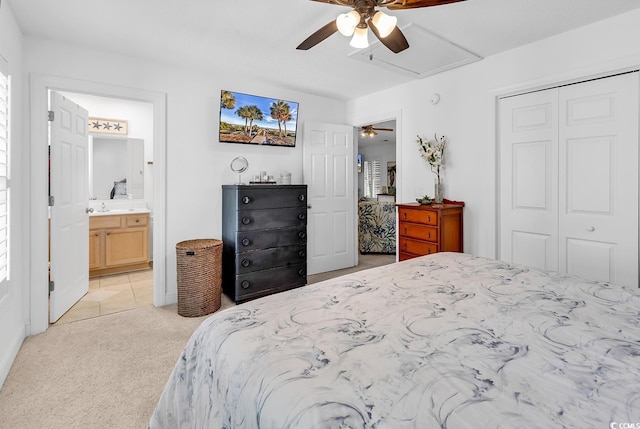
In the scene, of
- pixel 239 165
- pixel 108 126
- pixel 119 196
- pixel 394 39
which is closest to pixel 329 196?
pixel 239 165

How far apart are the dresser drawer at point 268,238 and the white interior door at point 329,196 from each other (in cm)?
61

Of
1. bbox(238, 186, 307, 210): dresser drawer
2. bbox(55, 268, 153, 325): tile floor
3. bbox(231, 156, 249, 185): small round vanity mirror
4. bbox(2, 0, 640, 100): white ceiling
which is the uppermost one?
bbox(2, 0, 640, 100): white ceiling

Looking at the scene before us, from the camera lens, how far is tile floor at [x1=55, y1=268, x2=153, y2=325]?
3.19 metres

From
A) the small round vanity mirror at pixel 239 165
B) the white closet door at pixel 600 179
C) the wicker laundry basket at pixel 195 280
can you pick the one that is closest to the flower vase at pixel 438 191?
the white closet door at pixel 600 179

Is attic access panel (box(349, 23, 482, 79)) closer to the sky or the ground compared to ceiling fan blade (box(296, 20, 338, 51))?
closer to the sky

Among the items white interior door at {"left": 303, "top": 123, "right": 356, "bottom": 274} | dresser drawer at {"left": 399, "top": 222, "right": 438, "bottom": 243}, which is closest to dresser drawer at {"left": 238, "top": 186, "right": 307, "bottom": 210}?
white interior door at {"left": 303, "top": 123, "right": 356, "bottom": 274}

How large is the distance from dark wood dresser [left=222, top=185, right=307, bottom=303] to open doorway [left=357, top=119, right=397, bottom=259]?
1.81 m

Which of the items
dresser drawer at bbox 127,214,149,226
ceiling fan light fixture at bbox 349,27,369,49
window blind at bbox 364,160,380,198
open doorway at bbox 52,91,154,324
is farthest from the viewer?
window blind at bbox 364,160,380,198

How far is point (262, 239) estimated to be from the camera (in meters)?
3.50

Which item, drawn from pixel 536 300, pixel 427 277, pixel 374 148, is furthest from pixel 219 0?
pixel 374 148

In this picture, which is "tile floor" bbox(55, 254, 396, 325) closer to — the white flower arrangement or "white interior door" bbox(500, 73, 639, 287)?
the white flower arrangement

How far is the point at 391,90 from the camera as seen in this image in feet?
13.4

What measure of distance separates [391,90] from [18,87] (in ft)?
11.9

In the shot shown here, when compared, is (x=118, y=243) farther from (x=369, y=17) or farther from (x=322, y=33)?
(x=369, y=17)
